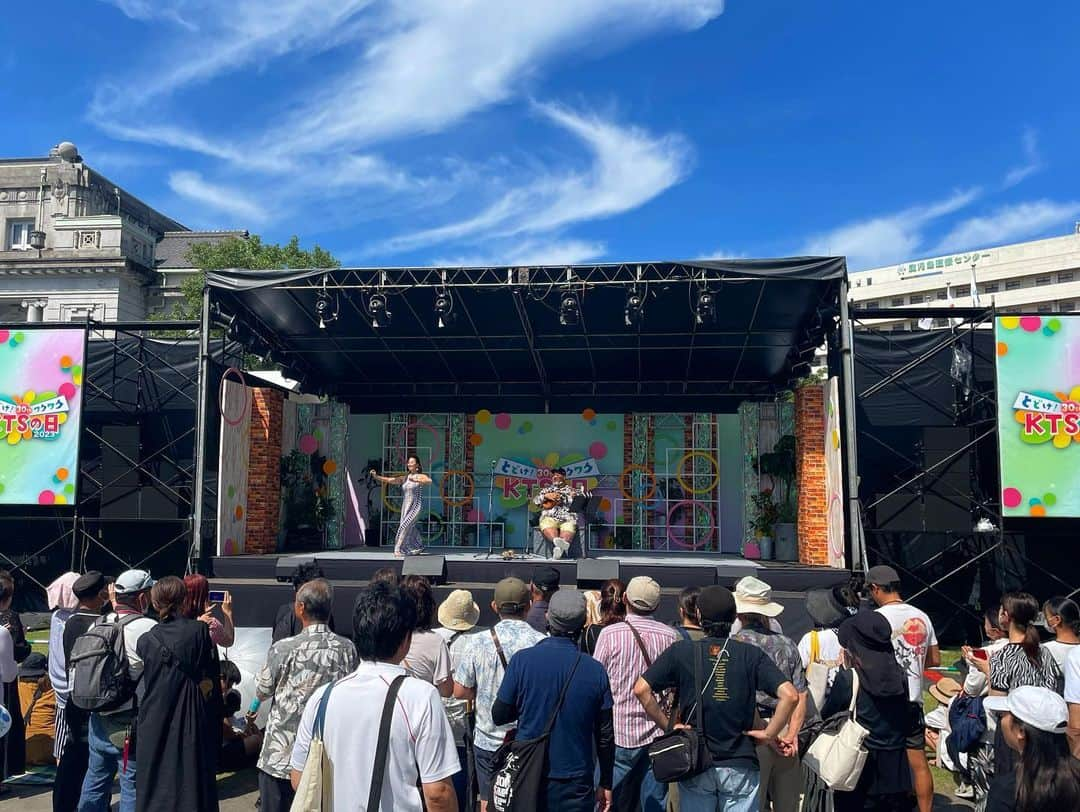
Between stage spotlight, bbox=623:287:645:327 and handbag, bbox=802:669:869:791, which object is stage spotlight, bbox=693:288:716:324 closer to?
stage spotlight, bbox=623:287:645:327

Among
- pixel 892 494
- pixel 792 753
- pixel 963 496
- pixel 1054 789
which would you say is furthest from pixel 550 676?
pixel 963 496

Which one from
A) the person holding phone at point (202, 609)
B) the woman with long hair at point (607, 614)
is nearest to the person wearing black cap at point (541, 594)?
the woman with long hair at point (607, 614)

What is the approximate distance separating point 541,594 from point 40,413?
8696 mm

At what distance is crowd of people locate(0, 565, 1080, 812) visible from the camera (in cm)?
212

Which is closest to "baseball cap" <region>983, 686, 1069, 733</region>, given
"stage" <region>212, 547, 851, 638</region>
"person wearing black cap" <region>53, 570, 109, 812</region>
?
"person wearing black cap" <region>53, 570, 109, 812</region>

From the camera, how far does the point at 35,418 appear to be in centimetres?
990

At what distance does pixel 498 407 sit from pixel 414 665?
406 inches

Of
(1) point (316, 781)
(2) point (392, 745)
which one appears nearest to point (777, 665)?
(2) point (392, 745)

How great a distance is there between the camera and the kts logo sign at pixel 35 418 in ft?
32.4

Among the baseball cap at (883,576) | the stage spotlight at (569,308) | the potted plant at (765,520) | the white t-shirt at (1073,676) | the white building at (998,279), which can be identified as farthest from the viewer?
the white building at (998,279)

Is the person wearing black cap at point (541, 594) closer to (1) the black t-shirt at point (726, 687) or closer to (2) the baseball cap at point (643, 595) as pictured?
(2) the baseball cap at point (643, 595)

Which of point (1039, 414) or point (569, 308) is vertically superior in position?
point (569, 308)

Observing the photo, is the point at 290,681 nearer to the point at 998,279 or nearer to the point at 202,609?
the point at 202,609

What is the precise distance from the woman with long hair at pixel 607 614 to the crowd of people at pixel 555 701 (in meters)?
0.02
